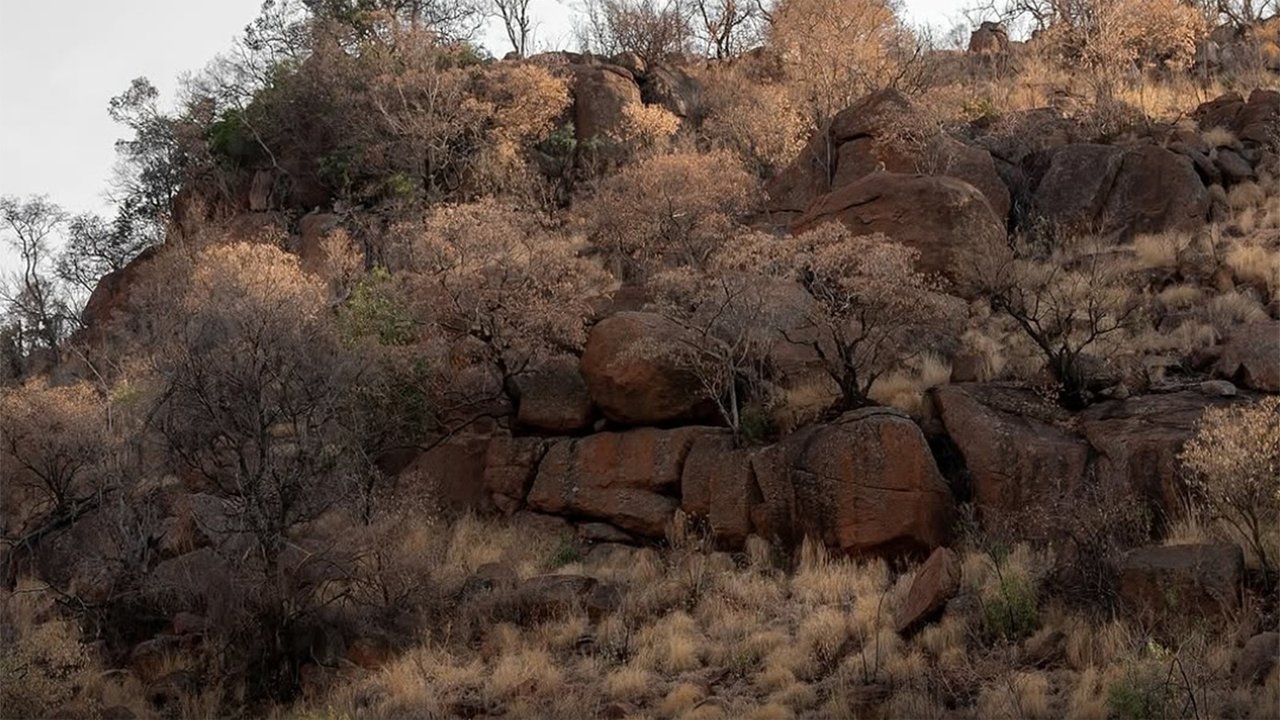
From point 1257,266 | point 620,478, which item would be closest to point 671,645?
point 620,478

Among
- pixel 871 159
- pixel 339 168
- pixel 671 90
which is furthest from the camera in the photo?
pixel 671 90

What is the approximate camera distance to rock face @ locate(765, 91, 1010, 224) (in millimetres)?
24047

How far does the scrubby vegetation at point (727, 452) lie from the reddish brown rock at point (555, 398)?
2.5 inches

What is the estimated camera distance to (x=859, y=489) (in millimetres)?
14961

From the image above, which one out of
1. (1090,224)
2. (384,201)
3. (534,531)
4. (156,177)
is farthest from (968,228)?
(156,177)

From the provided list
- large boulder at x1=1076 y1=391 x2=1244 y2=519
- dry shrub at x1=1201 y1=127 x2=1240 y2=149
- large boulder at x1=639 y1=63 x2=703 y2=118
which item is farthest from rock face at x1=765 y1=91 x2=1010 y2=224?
large boulder at x1=639 y1=63 x2=703 y2=118

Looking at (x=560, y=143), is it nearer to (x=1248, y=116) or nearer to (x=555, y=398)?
(x=555, y=398)

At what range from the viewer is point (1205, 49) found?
31469mm

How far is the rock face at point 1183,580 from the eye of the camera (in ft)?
34.6

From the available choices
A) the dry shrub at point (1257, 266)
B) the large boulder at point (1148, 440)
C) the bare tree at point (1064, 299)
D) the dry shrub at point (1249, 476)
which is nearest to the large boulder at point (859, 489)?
the large boulder at point (1148, 440)

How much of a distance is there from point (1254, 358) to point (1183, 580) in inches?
214

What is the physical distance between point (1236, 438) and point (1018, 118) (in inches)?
700

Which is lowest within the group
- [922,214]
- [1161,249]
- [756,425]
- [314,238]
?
[756,425]

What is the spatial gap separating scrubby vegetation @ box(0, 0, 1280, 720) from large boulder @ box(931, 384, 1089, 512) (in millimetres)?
48
